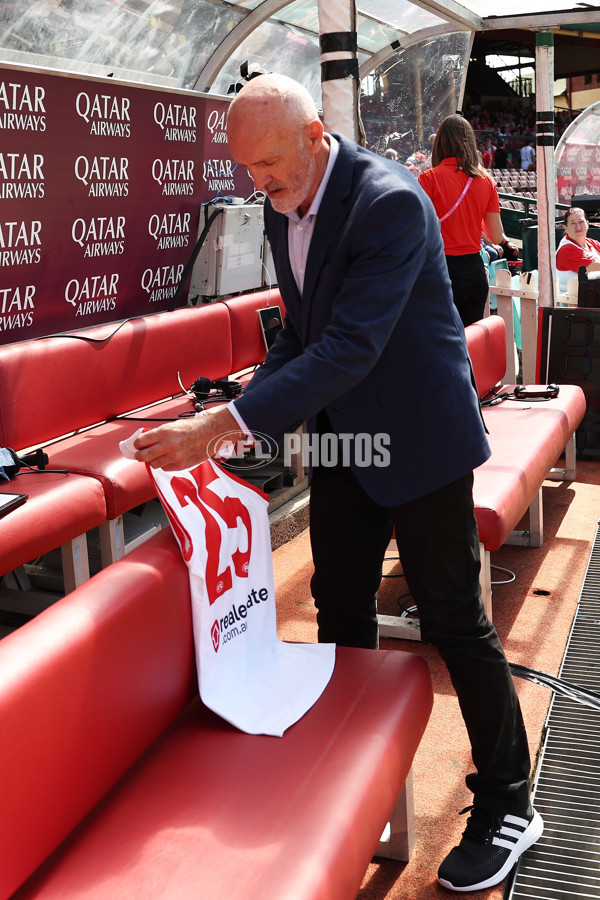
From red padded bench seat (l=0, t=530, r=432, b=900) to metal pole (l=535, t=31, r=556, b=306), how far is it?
4583 mm

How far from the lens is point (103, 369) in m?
4.41

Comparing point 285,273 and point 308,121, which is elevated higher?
point 308,121

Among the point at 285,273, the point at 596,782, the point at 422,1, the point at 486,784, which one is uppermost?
the point at 422,1

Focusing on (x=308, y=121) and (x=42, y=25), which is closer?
(x=308, y=121)

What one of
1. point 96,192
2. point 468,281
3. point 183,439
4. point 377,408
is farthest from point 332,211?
point 468,281

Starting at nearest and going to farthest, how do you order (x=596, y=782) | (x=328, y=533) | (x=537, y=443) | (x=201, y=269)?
(x=328, y=533) → (x=596, y=782) → (x=537, y=443) → (x=201, y=269)

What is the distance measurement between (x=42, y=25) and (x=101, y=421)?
195 cm

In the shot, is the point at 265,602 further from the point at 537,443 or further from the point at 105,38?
the point at 105,38

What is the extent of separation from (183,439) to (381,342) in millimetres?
427

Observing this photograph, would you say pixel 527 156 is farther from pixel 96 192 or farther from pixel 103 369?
pixel 103 369

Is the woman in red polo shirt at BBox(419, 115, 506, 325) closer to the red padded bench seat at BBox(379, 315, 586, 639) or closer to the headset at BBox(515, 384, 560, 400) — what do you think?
the red padded bench seat at BBox(379, 315, 586, 639)

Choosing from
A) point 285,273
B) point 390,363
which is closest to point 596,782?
point 390,363

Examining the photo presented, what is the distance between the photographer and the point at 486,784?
2.10m

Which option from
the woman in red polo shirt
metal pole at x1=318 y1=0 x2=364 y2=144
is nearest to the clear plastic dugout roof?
metal pole at x1=318 y1=0 x2=364 y2=144
